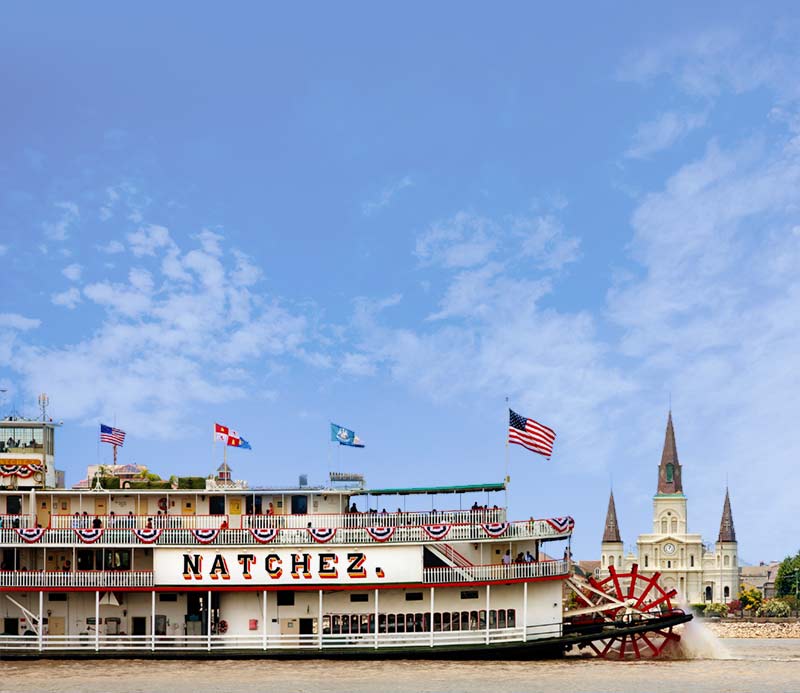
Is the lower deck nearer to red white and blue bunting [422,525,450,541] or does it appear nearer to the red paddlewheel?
red white and blue bunting [422,525,450,541]

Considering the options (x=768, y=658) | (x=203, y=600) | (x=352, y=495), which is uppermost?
(x=352, y=495)

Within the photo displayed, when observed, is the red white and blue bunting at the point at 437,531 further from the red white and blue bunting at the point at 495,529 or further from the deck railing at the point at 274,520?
the red white and blue bunting at the point at 495,529

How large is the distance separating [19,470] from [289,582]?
1061cm

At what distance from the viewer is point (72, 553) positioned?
137ft

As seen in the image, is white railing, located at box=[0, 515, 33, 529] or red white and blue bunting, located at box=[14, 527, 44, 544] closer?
red white and blue bunting, located at box=[14, 527, 44, 544]

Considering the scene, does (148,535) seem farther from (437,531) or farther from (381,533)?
(437,531)

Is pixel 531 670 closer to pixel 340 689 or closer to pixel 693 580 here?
pixel 340 689

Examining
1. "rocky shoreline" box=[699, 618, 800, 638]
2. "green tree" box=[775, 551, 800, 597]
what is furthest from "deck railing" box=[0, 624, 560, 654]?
"green tree" box=[775, 551, 800, 597]

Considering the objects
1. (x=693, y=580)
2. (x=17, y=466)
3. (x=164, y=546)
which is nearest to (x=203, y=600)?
(x=164, y=546)

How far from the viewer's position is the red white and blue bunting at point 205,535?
1587 inches

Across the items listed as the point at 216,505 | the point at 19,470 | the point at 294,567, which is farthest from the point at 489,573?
the point at 19,470

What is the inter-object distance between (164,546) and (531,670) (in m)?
12.5

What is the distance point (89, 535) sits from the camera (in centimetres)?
4056

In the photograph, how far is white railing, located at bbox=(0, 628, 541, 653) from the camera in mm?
39781
